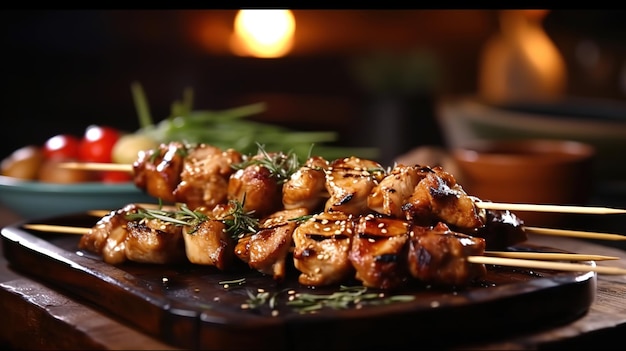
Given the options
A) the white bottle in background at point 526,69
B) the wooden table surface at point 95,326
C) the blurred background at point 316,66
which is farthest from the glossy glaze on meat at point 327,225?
the white bottle in background at point 526,69

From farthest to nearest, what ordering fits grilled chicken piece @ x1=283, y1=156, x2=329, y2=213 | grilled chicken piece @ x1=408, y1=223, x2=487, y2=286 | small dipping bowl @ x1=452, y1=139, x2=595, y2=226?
small dipping bowl @ x1=452, y1=139, x2=595, y2=226 → grilled chicken piece @ x1=283, y1=156, x2=329, y2=213 → grilled chicken piece @ x1=408, y1=223, x2=487, y2=286

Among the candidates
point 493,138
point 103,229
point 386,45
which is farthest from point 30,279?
point 386,45

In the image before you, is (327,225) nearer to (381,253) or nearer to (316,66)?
(381,253)

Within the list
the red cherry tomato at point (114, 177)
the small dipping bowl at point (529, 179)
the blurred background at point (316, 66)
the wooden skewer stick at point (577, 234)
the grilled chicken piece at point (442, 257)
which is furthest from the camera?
the blurred background at point (316, 66)

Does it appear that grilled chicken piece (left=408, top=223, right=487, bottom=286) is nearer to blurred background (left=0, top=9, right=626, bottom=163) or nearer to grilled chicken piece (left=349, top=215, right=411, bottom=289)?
grilled chicken piece (left=349, top=215, right=411, bottom=289)

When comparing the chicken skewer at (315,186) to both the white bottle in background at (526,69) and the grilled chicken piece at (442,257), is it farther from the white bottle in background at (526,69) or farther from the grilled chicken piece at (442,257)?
the white bottle in background at (526,69)

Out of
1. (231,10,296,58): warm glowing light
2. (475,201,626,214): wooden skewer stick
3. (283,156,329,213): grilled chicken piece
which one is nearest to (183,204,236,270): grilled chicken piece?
(283,156,329,213): grilled chicken piece

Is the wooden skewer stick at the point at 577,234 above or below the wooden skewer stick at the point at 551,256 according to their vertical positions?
above
